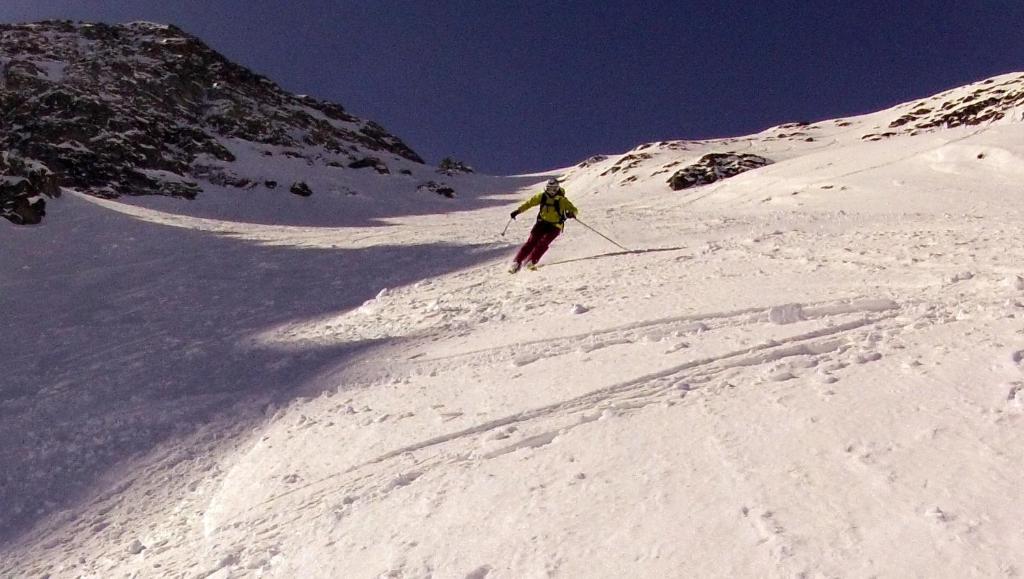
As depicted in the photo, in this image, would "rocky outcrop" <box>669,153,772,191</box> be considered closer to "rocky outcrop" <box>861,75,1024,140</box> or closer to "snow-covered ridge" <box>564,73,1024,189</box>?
"snow-covered ridge" <box>564,73,1024,189</box>

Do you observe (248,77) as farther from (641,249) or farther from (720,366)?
(720,366)

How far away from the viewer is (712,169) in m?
40.1

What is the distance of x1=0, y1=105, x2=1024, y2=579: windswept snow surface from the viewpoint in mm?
2777

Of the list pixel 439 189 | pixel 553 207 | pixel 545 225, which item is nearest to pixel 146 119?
pixel 439 189

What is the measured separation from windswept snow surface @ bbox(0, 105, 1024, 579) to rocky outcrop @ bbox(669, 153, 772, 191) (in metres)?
29.4

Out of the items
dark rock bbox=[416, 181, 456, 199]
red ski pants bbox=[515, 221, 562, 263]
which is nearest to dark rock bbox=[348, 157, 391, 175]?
dark rock bbox=[416, 181, 456, 199]

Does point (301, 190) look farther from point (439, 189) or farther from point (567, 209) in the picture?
point (567, 209)

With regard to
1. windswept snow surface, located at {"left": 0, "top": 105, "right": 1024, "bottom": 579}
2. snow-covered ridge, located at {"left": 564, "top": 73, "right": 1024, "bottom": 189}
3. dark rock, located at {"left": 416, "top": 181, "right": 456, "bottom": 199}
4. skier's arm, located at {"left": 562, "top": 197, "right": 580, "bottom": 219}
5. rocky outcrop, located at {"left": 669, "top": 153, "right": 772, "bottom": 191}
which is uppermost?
snow-covered ridge, located at {"left": 564, "top": 73, "right": 1024, "bottom": 189}

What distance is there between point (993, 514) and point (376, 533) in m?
2.74

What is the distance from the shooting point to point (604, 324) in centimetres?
623

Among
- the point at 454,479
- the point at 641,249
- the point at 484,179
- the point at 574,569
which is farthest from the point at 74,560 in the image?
the point at 484,179

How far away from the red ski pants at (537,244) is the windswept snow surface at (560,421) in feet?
2.26

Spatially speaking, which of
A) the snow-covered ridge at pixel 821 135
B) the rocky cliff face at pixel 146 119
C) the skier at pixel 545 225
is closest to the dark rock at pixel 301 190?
the rocky cliff face at pixel 146 119

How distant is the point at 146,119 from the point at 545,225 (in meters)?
47.7
